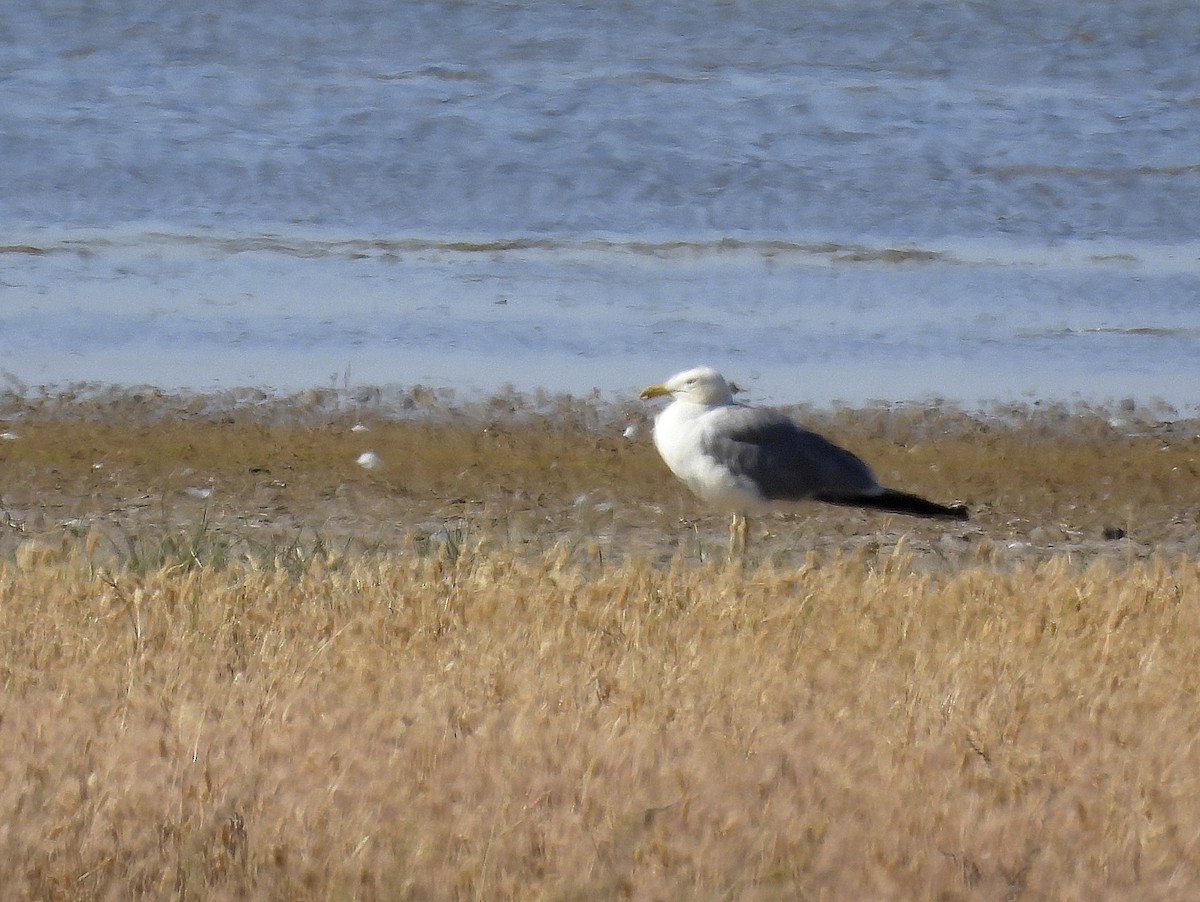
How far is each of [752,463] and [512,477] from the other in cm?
187

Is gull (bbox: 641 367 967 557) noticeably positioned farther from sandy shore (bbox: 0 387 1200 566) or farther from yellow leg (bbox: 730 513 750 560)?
sandy shore (bbox: 0 387 1200 566)

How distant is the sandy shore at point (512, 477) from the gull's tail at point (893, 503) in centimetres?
19

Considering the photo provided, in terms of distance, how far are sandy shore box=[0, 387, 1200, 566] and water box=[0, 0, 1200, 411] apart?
1.63ft

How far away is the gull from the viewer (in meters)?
7.00

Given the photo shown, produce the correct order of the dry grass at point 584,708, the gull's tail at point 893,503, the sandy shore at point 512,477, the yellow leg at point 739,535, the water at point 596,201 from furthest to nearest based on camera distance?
1. the water at point 596,201
2. the sandy shore at point 512,477
3. the gull's tail at point 893,503
4. the yellow leg at point 739,535
5. the dry grass at point 584,708

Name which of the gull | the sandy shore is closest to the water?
the sandy shore

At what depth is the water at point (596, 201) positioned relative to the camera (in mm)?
10938

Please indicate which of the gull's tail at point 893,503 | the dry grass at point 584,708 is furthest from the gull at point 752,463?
the dry grass at point 584,708

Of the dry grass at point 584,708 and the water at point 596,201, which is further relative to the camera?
the water at point 596,201

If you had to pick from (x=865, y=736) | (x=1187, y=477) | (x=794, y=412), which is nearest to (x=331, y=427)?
(x=794, y=412)

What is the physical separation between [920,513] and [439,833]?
3.81 metres

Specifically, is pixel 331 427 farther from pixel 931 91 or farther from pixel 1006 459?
pixel 931 91

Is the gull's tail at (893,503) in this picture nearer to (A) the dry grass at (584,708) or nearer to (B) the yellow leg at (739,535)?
(A) the dry grass at (584,708)

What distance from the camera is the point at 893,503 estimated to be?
724 centimetres
